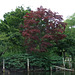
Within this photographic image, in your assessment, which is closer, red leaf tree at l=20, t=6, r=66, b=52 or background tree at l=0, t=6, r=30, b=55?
red leaf tree at l=20, t=6, r=66, b=52

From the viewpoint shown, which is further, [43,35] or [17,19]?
[17,19]

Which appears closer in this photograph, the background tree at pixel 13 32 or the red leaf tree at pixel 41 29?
the red leaf tree at pixel 41 29

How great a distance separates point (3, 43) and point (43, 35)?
17.3ft

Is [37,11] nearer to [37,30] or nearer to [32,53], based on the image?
[37,30]

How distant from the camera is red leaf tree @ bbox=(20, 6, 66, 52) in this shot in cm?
1786

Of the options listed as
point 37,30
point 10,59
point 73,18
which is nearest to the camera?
point 37,30

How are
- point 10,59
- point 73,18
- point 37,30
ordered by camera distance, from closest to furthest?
point 37,30 < point 10,59 < point 73,18

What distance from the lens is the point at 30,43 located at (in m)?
18.3

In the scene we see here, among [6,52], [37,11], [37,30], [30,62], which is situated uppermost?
[37,11]

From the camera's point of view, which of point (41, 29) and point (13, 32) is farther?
point (13, 32)

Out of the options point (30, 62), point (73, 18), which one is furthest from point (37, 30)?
point (73, 18)

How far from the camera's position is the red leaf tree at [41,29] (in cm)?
1786

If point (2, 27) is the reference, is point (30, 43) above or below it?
below

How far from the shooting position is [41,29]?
18812 mm
